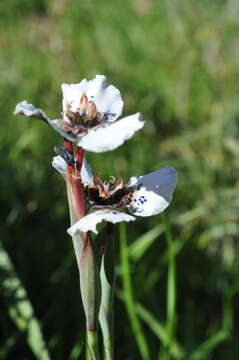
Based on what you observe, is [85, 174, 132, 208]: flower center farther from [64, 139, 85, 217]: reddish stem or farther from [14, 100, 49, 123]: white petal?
[14, 100, 49, 123]: white petal

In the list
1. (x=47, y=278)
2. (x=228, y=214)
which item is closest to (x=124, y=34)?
(x=228, y=214)

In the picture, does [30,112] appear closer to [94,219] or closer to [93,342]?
[94,219]

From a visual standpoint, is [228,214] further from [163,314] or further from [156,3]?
[156,3]

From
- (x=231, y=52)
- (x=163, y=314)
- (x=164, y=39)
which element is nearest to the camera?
(x=163, y=314)

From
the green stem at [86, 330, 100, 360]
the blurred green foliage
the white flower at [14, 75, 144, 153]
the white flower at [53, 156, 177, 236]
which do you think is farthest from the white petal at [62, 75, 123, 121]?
the blurred green foliage

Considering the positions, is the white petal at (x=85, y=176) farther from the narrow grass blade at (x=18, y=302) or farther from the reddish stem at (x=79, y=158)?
the narrow grass blade at (x=18, y=302)
